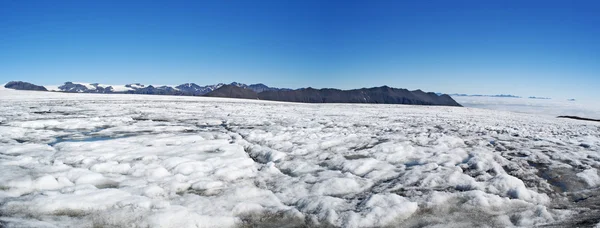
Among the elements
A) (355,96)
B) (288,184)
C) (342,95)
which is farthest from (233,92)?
(288,184)

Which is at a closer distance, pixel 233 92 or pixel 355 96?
pixel 233 92

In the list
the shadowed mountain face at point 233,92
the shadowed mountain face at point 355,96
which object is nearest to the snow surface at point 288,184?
the shadowed mountain face at point 355,96

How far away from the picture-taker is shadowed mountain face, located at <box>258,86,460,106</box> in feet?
Result: 263

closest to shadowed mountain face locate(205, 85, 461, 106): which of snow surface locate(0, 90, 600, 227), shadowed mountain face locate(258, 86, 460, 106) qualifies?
shadowed mountain face locate(258, 86, 460, 106)

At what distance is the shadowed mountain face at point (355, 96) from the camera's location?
263ft

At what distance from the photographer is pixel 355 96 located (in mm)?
85562

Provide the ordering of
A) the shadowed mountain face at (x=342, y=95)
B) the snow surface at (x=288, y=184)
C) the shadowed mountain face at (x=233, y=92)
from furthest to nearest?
the shadowed mountain face at (x=233, y=92) < the shadowed mountain face at (x=342, y=95) < the snow surface at (x=288, y=184)

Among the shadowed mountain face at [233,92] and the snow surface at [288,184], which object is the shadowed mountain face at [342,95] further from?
the snow surface at [288,184]

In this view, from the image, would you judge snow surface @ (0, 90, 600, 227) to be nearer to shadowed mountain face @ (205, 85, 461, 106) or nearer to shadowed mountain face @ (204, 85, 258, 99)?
shadowed mountain face @ (205, 85, 461, 106)

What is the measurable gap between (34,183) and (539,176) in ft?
22.8

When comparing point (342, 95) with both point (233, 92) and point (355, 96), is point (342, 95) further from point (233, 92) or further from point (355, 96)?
point (233, 92)

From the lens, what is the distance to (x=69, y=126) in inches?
349

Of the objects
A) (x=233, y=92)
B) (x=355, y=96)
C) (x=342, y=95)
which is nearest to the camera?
(x=233, y=92)

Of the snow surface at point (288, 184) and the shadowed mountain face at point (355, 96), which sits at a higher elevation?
the shadowed mountain face at point (355, 96)
